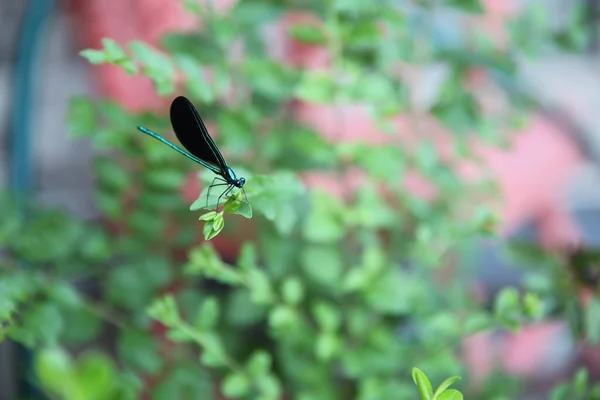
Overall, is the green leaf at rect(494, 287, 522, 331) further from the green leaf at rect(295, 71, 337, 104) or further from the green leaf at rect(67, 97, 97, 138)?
the green leaf at rect(67, 97, 97, 138)

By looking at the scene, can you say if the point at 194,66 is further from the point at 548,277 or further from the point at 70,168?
the point at 70,168

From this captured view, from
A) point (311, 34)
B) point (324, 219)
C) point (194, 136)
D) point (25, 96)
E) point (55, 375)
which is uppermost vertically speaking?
point (25, 96)

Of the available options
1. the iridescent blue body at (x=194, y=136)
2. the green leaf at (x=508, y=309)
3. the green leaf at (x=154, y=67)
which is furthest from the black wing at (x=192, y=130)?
the green leaf at (x=508, y=309)

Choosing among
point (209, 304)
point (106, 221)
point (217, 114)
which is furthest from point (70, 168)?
point (209, 304)

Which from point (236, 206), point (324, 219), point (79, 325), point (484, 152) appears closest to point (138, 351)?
point (79, 325)

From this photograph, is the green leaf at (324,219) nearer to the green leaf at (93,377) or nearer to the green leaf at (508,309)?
the green leaf at (508,309)

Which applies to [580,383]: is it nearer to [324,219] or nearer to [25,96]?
[324,219]
